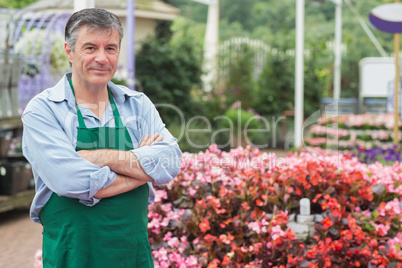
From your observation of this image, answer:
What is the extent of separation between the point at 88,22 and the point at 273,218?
1.69m

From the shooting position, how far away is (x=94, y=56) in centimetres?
229

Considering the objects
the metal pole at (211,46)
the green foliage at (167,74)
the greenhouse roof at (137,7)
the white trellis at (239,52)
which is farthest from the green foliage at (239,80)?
the greenhouse roof at (137,7)

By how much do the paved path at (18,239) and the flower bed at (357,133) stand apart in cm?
452

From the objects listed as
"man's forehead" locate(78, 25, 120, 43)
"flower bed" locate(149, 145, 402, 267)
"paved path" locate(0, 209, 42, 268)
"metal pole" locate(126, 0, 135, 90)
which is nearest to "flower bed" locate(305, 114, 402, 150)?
"metal pole" locate(126, 0, 135, 90)

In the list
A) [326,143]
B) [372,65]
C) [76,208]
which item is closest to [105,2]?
[326,143]

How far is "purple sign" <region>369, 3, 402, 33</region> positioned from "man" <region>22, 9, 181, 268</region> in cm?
571

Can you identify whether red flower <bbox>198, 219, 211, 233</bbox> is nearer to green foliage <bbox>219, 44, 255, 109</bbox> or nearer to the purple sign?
the purple sign

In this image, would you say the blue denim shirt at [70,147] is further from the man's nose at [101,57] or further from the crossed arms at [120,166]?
the man's nose at [101,57]

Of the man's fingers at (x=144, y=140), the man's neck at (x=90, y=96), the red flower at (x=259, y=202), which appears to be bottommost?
the red flower at (x=259, y=202)

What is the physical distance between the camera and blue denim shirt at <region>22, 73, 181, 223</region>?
2182 millimetres

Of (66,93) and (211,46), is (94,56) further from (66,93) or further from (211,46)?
(211,46)

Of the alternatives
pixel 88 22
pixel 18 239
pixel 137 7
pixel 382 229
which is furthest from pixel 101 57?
pixel 137 7

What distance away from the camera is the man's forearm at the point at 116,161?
7.50 ft

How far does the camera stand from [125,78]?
948 centimetres
